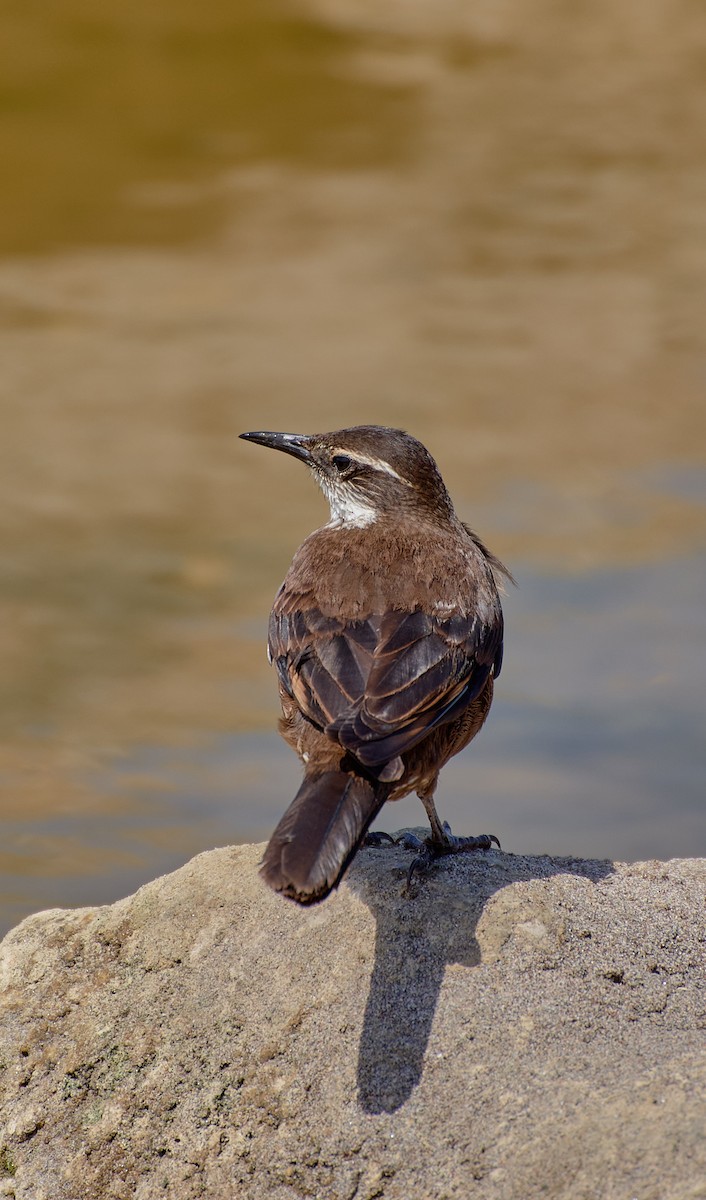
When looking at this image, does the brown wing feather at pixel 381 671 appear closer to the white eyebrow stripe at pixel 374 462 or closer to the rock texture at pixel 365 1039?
the rock texture at pixel 365 1039

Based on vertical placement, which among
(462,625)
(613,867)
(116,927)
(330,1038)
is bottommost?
(330,1038)

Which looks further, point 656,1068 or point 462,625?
point 462,625

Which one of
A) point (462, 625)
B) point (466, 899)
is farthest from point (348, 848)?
point (462, 625)

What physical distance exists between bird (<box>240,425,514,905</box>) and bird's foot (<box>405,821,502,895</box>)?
0.04ft

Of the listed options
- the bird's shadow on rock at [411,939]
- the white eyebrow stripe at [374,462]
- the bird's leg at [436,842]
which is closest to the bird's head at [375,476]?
the white eyebrow stripe at [374,462]

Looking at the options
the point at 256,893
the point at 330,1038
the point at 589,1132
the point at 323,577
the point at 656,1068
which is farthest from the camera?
the point at 323,577

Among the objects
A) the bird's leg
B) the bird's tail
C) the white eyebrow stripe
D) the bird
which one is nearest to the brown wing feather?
the bird

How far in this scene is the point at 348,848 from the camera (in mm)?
5012

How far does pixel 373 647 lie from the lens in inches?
240

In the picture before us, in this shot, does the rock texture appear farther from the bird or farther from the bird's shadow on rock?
the bird

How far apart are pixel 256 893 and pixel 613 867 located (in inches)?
77.7

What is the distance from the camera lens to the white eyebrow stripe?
7758 millimetres

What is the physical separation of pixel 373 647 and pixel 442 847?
1320 millimetres

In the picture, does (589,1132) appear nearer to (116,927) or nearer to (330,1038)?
(330,1038)
